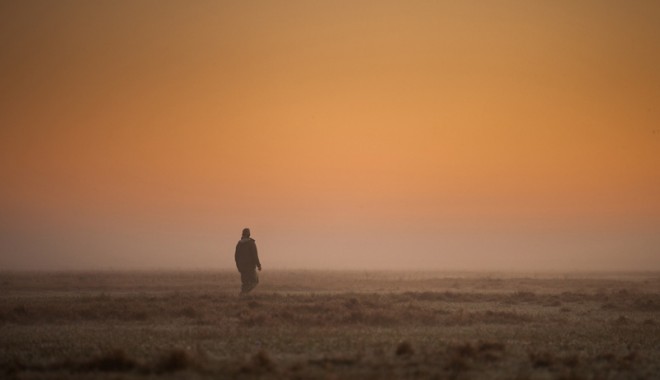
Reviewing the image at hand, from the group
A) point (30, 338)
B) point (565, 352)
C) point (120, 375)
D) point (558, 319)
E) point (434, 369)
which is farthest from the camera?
point (558, 319)

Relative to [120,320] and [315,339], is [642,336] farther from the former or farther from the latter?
[120,320]

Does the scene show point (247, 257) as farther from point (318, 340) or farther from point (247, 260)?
point (318, 340)

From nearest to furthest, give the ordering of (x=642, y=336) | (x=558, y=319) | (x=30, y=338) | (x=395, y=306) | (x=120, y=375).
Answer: (x=120, y=375), (x=30, y=338), (x=642, y=336), (x=558, y=319), (x=395, y=306)

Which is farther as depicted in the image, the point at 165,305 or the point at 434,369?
the point at 165,305

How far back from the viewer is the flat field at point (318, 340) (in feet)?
58.1

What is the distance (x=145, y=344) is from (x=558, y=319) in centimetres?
1755

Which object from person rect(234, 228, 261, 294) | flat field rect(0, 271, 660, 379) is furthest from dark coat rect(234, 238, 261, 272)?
flat field rect(0, 271, 660, 379)

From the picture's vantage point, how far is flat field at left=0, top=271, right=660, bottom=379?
698 inches

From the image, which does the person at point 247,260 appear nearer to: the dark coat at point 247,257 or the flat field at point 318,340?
the dark coat at point 247,257

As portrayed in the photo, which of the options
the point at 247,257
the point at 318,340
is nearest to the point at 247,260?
the point at 247,257

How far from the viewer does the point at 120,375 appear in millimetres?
16703

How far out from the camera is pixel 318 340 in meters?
23.1

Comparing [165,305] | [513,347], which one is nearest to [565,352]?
[513,347]

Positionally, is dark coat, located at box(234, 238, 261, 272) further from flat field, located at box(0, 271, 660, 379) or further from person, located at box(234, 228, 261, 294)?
flat field, located at box(0, 271, 660, 379)
